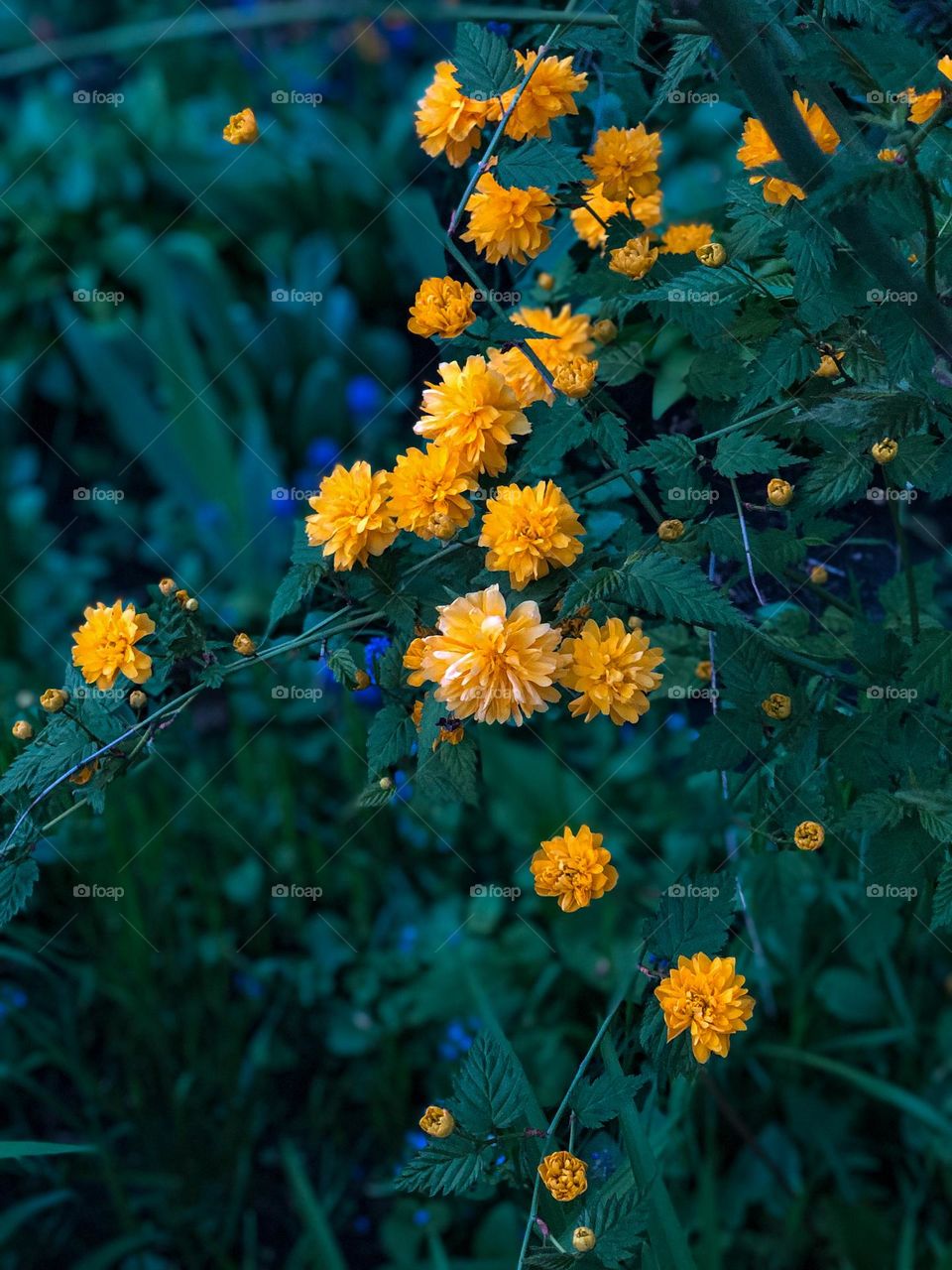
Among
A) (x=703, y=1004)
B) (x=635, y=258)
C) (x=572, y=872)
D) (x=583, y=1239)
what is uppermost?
(x=635, y=258)

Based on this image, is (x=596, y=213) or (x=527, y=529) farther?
(x=596, y=213)

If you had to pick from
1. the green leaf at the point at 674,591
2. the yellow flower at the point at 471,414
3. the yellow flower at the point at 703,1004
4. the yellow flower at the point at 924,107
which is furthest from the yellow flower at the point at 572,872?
the yellow flower at the point at 924,107

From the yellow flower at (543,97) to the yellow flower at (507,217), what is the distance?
0.16ft

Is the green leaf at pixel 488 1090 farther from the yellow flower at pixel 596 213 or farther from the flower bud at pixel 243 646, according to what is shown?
the yellow flower at pixel 596 213

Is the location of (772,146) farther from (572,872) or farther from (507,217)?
(572,872)

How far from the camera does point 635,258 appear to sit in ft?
3.48

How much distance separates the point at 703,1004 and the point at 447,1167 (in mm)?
233

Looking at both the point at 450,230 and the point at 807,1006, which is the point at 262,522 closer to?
the point at 807,1006

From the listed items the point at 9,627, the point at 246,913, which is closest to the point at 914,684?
the point at 246,913

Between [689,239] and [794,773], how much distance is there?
1.86 feet

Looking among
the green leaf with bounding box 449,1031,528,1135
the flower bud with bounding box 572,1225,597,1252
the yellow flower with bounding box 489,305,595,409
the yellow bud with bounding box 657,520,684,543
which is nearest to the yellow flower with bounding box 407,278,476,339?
the yellow flower with bounding box 489,305,595,409

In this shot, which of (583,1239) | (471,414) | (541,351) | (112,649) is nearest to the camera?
(583,1239)

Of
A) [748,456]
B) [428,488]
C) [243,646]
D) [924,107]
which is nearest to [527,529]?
[428,488]

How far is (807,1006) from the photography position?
1.84 m
